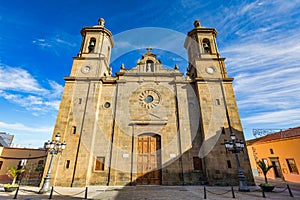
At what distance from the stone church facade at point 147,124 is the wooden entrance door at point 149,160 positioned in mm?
72

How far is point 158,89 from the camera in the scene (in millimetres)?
17297

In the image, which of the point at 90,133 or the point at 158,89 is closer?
the point at 90,133

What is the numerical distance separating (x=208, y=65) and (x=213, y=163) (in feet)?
36.2

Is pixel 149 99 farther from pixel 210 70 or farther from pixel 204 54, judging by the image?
pixel 204 54

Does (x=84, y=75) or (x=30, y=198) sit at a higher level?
(x=84, y=75)

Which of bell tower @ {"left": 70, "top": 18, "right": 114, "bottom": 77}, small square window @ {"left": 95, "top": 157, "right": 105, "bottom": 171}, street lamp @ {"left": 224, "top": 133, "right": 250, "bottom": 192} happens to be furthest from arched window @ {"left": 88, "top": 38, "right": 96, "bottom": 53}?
street lamp @ {"left": 224, "top": 133, "right": 250, "bottom": 192}

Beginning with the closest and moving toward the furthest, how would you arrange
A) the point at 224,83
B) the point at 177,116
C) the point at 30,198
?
1. the point at 30,198
2. the point at 177,116
3. the point at 224,83

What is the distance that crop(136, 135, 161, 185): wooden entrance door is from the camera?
544 inches

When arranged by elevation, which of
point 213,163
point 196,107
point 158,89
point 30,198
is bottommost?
point 30,198

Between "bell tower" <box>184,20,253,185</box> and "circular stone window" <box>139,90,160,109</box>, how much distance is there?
4.60m

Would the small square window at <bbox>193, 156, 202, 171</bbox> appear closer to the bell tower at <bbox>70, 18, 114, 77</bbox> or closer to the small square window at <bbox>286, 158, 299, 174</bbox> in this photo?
the small square window at <bbox>286, 158, 299, 174</bbox>

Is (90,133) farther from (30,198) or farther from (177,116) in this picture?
(177,116)

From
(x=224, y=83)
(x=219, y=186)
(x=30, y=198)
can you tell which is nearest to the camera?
(x=30, y=198)

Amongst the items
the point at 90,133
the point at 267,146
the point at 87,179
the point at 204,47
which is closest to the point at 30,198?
the point at 87,179
